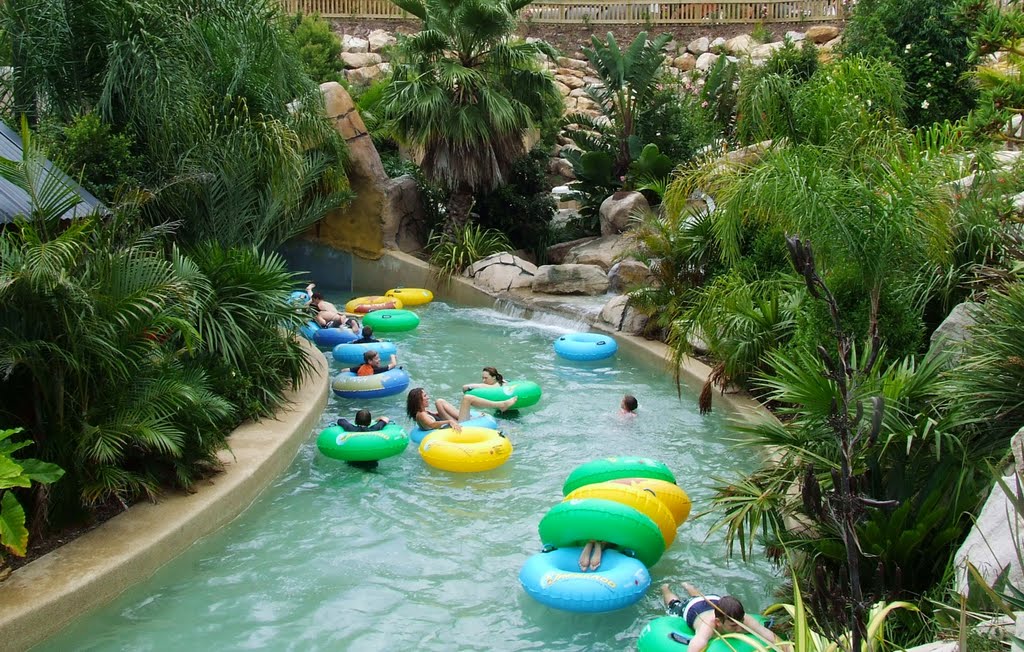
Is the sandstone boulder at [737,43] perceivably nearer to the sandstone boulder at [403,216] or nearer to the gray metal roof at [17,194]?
the sandstone boulder at [403,216]

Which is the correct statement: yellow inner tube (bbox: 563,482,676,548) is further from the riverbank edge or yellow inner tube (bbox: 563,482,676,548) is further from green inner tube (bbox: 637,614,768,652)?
the riverbank edge

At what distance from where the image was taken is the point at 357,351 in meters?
14.2

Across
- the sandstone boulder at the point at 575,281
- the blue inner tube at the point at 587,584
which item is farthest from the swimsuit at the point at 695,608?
the sandstone boulder at the point at 575,281

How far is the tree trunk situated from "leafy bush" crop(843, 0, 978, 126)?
8.33 m

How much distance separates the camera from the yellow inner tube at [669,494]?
313 inches

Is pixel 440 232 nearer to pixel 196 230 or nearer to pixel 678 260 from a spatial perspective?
pixel 678 260

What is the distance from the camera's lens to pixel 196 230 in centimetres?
1122

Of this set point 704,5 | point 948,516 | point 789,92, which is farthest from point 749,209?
point 704,5

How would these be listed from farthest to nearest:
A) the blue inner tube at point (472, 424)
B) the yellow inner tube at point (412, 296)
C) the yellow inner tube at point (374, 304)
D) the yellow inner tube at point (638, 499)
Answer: the yellow inner tube at point (412, 296), the yellow inner tube at point (374, 304), the blue inner tube at point (472, 424), the yellow inner tube at point (638, 499)

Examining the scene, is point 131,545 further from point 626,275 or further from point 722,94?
point 722,94

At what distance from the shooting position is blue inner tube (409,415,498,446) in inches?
420

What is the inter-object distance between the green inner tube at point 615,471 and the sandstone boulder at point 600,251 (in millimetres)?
10565

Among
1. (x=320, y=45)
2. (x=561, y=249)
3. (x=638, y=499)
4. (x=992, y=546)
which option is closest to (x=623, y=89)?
(x=561, y=249)

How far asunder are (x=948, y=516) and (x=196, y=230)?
843 cm
